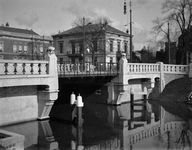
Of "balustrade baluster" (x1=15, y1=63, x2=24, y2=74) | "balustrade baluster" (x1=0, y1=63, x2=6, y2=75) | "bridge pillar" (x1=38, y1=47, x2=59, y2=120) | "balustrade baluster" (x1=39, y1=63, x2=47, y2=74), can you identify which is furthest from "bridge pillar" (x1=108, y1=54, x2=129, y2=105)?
"balustrade baluster" (x1=0, y1=63, x2=6, y2=75)

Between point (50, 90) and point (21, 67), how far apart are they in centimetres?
211

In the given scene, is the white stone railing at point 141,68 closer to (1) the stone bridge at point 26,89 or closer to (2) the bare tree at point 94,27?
(1) the stone bridge at point 26,89

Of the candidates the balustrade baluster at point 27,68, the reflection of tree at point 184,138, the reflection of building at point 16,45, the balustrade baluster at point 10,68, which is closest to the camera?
the reflection of tree at point 184,138

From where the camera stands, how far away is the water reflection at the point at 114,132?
9.34 m

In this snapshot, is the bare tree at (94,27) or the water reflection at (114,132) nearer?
the water reflection at (114,132)

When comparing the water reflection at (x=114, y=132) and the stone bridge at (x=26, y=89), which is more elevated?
the stone bridge at (x=26, y=89)

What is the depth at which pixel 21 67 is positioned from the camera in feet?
37.5

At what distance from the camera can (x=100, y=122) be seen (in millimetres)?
13531

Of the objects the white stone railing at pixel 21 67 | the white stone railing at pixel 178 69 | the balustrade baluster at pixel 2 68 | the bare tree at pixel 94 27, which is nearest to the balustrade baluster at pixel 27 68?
the white stone railing at pixel 21 67

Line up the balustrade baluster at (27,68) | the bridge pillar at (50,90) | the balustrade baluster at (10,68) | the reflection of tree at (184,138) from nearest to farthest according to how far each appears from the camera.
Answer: the reflection of tree at (184,138), the balustrade baluster at (10,68), the balustrade baluster at (27,68), the bridge pillar at (50,90)

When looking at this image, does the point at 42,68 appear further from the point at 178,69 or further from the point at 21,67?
the point at 178,69

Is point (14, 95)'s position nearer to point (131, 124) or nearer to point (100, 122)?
point (100, 122)

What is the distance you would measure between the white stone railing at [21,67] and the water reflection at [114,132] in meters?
2.83

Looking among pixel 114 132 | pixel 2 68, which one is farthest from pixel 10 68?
pixel 114 132
